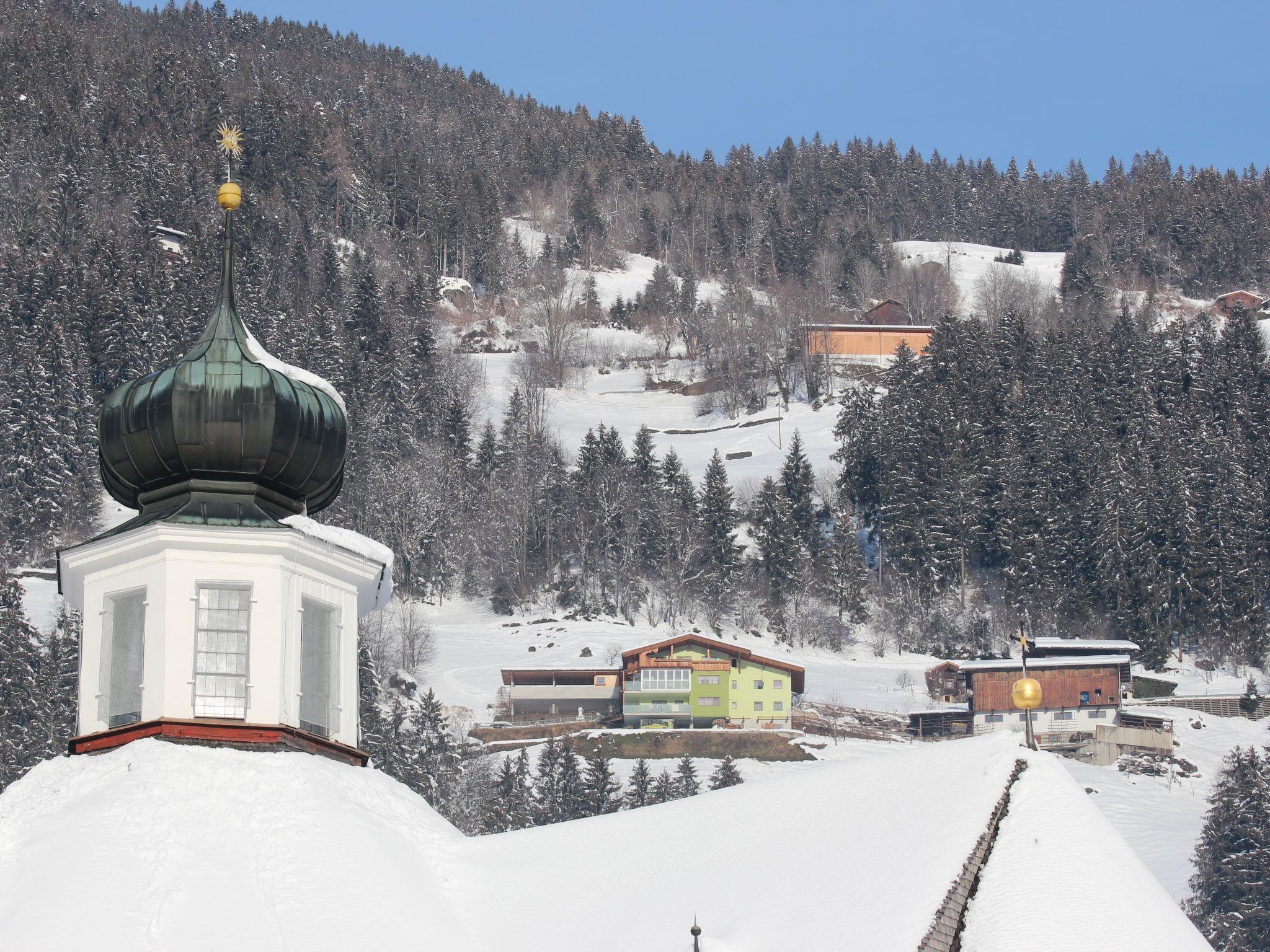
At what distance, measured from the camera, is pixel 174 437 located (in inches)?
595

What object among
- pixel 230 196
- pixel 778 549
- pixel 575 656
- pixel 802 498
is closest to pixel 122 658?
pixel 230 196

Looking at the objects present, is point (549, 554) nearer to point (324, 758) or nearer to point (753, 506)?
point (753, 506)

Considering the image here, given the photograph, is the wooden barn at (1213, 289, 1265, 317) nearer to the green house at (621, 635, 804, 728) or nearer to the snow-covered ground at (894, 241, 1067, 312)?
the snow-covered ground at (894, 241, 1067, 312)

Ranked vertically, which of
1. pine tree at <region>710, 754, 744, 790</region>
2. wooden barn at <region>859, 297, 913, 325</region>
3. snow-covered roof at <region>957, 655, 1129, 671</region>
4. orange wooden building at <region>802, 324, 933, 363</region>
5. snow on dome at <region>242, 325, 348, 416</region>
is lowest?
pine tree at <region>710, 754, 744, 790</region>

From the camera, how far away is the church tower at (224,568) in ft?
46.3

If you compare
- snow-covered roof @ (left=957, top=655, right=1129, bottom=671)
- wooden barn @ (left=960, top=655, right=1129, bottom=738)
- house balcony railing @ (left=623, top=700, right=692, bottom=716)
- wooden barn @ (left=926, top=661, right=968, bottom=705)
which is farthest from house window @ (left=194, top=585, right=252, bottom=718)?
wooden barn @ (left=926, top=661, right=968, bottom=705)

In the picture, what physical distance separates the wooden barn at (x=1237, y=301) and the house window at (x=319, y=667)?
15522cm

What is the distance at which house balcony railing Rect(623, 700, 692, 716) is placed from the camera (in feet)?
240

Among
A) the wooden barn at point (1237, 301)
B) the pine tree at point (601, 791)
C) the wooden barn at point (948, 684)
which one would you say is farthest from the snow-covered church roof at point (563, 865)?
the wooden barn at point (1237, 301)

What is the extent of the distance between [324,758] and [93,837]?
2.25 m

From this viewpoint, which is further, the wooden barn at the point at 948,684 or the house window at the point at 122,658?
the wooden barn at the point at 948,684

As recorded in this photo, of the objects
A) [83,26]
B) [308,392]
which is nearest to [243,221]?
[83,26]

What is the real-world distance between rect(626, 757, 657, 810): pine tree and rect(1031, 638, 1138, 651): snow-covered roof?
103 ft

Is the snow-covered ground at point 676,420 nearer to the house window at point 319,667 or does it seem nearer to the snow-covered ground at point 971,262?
the snow-covered ground at point 971,262
